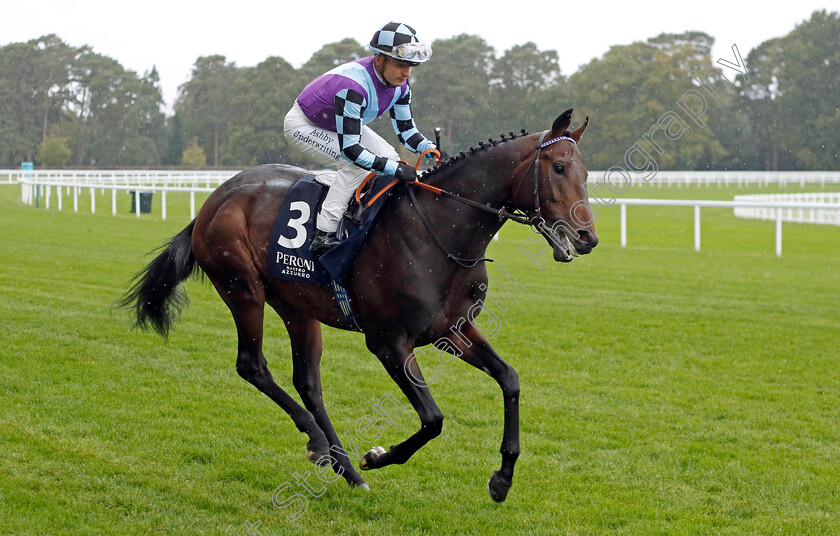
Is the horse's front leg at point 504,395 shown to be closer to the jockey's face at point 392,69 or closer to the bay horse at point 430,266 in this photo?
the bay horse at point 430,266

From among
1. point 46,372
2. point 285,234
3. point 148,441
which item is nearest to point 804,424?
point 285,234

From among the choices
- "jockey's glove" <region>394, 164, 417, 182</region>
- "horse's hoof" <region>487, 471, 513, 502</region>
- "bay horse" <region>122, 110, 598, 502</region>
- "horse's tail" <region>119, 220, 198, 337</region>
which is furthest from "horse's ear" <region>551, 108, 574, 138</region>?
"horse's tail" <region>119, 220, 198, 337</region>

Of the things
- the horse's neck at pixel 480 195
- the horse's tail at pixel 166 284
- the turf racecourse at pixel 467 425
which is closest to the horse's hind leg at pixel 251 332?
the turf racecourse at pixel 467 425

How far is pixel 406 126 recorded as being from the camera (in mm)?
4438

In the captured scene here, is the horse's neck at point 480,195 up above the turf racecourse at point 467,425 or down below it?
above

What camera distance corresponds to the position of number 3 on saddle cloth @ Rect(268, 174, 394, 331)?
4070mm

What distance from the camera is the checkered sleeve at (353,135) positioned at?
3.90 metres

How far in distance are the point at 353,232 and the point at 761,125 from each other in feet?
131

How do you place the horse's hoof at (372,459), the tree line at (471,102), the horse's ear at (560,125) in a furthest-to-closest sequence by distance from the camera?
the tree line at (471,102) → the horse's hoof at (372,459) → the horse's ear at (560,125)

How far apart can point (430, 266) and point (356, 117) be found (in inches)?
30.3

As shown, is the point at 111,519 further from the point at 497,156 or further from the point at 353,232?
the point at 497,156

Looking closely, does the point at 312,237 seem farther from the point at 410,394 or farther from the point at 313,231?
the point at 410,394

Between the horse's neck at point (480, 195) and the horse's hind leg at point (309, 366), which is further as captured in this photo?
the horse's hind leg at point (309, 366)

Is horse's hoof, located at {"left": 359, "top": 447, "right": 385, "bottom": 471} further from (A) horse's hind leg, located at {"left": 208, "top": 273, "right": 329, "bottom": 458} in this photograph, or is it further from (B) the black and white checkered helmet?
(B) the black and white checkered helmet
